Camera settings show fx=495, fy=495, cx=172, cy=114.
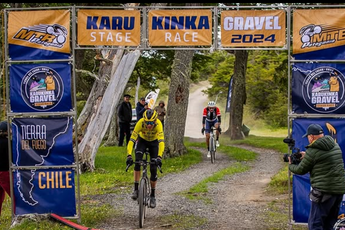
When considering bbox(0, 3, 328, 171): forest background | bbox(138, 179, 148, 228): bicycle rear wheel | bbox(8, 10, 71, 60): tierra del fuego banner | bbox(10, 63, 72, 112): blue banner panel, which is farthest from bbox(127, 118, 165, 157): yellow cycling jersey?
bbox(0, 3, 328, 171): forest background

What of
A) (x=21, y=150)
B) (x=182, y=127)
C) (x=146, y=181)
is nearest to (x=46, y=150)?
(x=21, y=150)

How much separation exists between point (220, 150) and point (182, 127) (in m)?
4.14

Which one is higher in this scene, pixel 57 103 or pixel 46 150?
pixel 57 103

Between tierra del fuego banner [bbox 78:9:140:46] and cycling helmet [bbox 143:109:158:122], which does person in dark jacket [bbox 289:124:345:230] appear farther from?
tierra del fuego banner [bbox 78:9:140:46]

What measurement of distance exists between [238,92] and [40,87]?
67.8 feet

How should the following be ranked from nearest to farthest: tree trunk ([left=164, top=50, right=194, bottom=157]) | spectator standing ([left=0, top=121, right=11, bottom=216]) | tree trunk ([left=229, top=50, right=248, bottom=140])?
spectator standing ([left=0, top=121, right=11, bottom=216])
tree trunk ([left=164, top=50, right=194, bottom=157])
tree trunk ([left=229, top=50, right=248, bottom=140])

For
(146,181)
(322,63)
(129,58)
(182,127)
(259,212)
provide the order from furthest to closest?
(182,127)
(129,58)
(259,212)
(146,181)
(322,63)

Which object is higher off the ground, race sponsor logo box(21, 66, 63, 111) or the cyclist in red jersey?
race sponsor logo box(21, 66, 63, 111)

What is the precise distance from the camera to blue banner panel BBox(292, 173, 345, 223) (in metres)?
9.27

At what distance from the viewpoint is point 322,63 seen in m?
9.13

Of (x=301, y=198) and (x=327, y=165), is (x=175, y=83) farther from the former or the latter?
(x=327, y=165)

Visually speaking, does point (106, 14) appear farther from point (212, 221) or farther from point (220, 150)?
point (220, 150)

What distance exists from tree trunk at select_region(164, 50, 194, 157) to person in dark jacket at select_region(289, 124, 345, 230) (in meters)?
12.2

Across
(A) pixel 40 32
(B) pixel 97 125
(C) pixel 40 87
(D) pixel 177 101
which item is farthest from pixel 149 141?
(D) pixel 177 101
